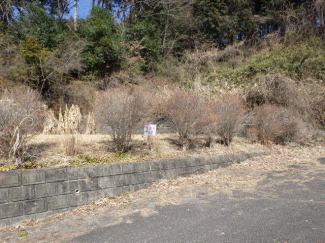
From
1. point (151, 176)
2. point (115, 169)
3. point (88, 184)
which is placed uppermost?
point (115, 169)

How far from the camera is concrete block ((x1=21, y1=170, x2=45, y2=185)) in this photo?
16.8 feet

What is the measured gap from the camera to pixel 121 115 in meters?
7.56

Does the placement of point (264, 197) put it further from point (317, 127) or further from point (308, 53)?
point (308, 53)

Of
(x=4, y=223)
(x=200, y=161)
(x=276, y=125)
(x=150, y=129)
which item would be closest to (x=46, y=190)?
(x=4, y=223)

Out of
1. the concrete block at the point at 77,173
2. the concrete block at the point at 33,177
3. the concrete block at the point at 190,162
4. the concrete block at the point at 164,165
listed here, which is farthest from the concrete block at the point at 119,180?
the concrete block at the point at 190,162

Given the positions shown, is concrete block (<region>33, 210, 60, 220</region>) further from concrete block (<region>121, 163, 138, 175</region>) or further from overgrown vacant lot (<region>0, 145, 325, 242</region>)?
concrete block (<region>121, 163, 138, 175</region>)

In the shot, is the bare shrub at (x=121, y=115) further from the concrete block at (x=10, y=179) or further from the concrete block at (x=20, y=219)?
the concrete block at (x=20, y=219)

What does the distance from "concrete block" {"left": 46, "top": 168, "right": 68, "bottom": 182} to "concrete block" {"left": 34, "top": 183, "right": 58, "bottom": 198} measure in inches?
4.6

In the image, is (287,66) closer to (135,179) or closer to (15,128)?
(135,179)

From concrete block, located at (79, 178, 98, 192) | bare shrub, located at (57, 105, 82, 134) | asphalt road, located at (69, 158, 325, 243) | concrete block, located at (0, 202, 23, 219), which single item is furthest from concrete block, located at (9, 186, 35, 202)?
bare shrub, located at (57, 105, 82, 134)

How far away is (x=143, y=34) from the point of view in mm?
19453

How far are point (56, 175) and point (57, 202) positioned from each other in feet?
1.74

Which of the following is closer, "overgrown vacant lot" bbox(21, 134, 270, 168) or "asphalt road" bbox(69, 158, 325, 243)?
"asphalt road" bbox(69, 158, 325, 243)

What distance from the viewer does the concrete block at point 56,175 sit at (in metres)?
5.38
